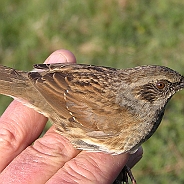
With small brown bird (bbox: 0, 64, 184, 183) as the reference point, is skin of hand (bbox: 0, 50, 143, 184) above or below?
below

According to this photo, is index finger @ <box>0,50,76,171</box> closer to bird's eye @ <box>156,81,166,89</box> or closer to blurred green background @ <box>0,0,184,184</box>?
bird's eye @ <box>156,81,166,89</box>

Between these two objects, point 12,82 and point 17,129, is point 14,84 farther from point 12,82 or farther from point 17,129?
point 17,129

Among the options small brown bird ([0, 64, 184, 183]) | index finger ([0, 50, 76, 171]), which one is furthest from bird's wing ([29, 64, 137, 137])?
index finger ([0, 50, 76, 171])

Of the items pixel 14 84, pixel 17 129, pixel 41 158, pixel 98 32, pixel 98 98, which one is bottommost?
pixel 41 158

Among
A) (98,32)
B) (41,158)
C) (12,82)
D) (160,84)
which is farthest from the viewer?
(98,32)

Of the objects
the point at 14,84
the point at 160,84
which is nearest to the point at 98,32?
the point at 14,84

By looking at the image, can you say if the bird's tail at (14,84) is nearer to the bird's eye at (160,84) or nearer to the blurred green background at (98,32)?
the bird's eye at (160,84)
